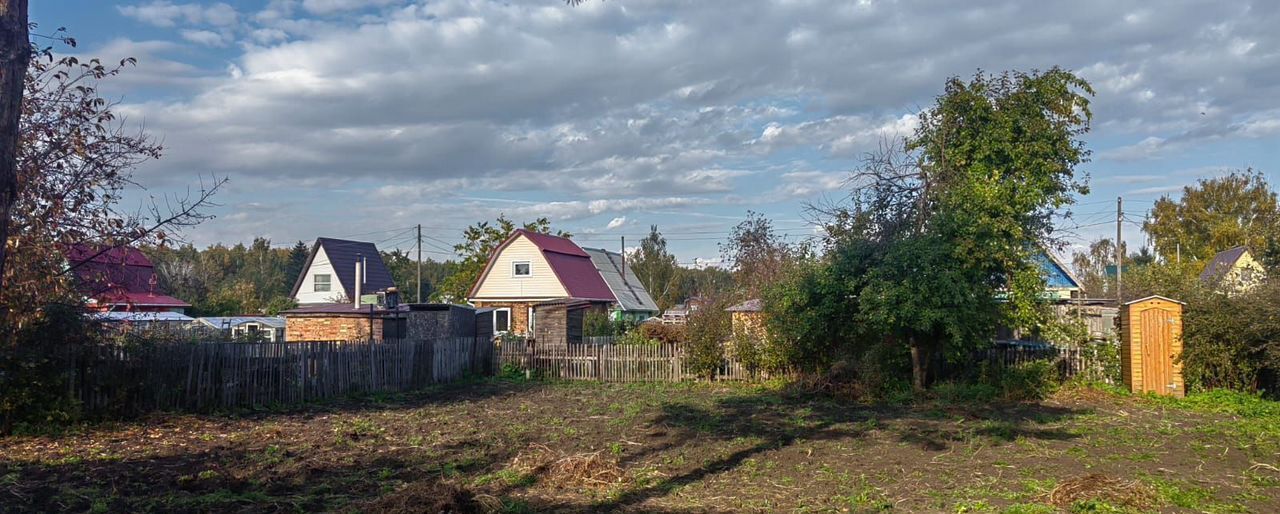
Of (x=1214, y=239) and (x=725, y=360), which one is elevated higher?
→ (x=1214, y=239)

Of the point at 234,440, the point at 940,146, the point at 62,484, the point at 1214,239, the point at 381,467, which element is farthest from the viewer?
the point at 1214,239

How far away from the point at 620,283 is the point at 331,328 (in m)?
27.3

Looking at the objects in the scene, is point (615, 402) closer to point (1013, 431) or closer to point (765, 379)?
point (765, 379)

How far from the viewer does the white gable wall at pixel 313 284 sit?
4706 cm

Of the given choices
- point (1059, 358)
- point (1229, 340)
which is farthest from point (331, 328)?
point (1229, 340)

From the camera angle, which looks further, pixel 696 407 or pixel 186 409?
pixel 696 407

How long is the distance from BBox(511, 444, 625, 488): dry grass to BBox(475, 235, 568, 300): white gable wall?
33.1 m

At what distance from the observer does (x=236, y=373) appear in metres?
15.6

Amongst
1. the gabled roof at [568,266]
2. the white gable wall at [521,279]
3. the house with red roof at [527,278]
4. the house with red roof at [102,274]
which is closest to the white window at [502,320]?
the house with red roof at [527,278]

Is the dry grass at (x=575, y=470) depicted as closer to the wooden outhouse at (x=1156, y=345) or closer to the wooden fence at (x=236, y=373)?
the wooden fence at (x=236, y=373)

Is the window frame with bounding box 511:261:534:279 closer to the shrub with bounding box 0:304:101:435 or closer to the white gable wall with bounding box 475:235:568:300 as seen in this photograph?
the white gable wall with bounding box 475:235:568:300

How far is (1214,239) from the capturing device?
41.3m

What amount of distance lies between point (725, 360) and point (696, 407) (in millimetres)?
5243

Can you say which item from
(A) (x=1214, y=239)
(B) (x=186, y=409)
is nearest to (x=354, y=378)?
(B) (x=186, y=409)
